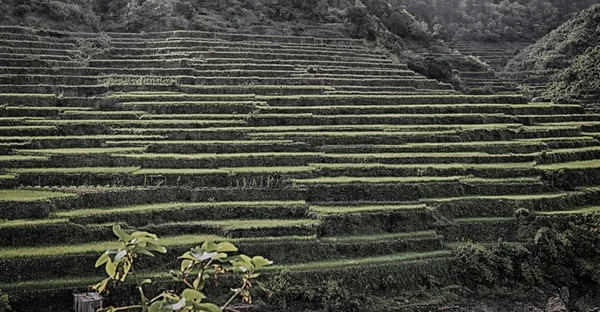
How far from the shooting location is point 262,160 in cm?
1722

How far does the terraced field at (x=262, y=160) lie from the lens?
14.3m

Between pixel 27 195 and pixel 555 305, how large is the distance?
11977 mm

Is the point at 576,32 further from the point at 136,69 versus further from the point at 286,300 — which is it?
the point at 286,300

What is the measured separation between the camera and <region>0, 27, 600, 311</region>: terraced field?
46.9 ft

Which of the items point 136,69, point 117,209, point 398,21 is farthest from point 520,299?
point 398,21

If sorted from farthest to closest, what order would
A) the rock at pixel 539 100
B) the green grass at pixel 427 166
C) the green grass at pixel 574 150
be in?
the rock at pixel 539 100 < the green grass at pixel 574 150 < the green grass at pixel 427 166

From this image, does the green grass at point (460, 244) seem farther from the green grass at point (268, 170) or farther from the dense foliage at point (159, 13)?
the dense foliage at point (159, 13)

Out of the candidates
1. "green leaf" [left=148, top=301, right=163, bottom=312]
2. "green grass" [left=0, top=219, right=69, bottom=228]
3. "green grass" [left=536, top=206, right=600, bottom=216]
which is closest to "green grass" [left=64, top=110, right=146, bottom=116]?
"green grass" [left=0, top=219, right=69, bottom=228]

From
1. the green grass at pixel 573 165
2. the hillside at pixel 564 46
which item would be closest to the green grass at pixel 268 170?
the green grass at pixel 573 165

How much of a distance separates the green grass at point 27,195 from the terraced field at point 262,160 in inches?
2.2

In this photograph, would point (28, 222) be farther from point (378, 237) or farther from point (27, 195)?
point (378, 237)

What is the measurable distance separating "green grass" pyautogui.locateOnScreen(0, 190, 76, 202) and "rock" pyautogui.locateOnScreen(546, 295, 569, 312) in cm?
1099

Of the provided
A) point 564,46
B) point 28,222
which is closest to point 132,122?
point 28,222

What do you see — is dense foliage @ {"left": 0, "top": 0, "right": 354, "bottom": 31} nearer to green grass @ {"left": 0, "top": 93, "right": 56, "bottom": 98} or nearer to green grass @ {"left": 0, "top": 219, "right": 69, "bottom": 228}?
green grass @ {"left": 0, "top": 93, "right": 56, "bottom": 98}
